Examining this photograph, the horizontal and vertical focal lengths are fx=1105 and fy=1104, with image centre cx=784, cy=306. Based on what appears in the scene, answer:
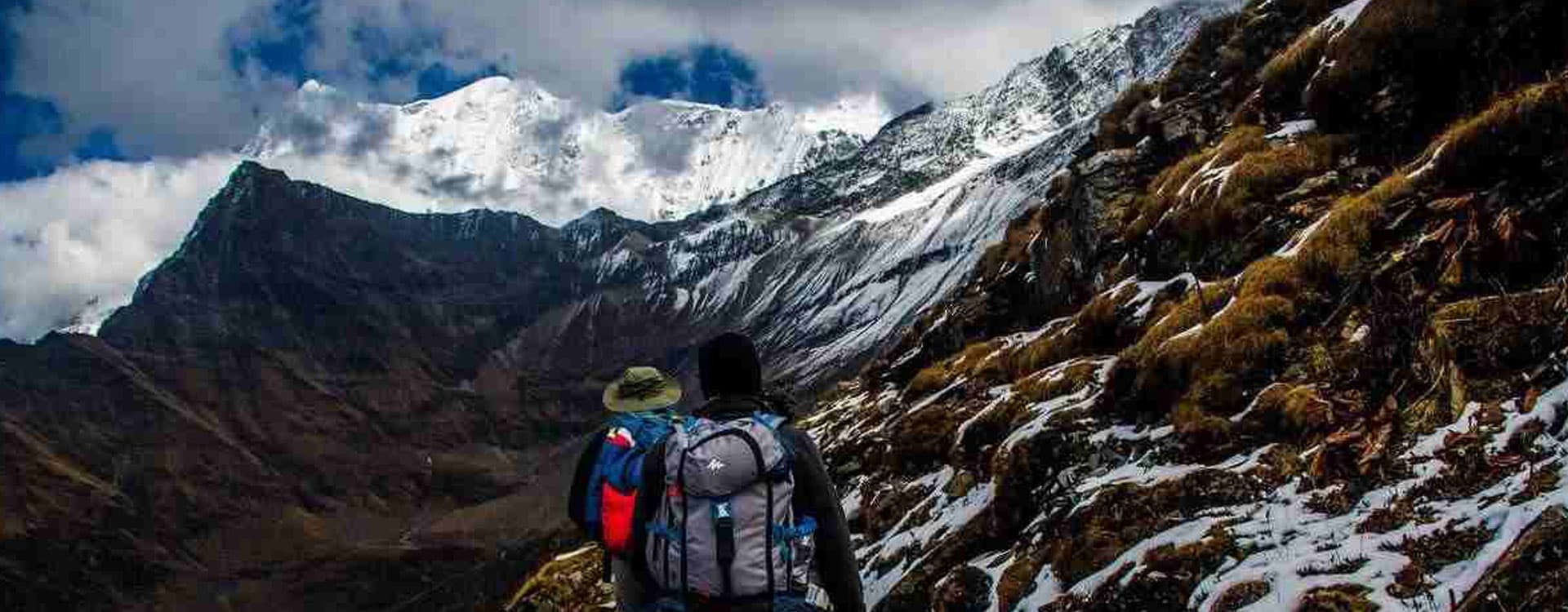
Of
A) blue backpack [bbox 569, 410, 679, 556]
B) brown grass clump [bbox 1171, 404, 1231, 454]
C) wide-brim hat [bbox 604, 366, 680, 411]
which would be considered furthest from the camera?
brown grass clump [bbox 1171, 404, 1231, 454]

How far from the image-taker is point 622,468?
319 inches

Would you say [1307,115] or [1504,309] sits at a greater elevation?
[1307,115]

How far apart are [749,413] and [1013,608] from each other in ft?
27.1

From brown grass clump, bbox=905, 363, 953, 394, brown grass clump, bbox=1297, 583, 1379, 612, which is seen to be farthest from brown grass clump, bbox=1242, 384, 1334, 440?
brown grass clump, bbox=905, 363, 953, 394

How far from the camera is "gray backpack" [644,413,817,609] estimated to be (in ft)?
23.8

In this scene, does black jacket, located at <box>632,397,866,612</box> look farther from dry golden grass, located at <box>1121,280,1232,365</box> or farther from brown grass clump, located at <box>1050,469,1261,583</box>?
dry golden grass, located at <box>1121,280,1232,365</box>

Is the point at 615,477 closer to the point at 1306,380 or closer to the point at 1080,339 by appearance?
the point at 1306,380

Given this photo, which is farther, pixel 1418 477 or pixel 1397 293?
pixel 1397 293

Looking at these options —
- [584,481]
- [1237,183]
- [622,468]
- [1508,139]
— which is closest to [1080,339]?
[1237,183]

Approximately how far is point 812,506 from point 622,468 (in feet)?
4.85

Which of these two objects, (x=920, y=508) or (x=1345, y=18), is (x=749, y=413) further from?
(x=1345, y=18)

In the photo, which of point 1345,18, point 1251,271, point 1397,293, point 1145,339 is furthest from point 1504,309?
point 1345,18

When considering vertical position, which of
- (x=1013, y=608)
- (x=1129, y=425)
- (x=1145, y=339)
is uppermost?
(x=1145, y=339)

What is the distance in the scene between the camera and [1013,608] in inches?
579
